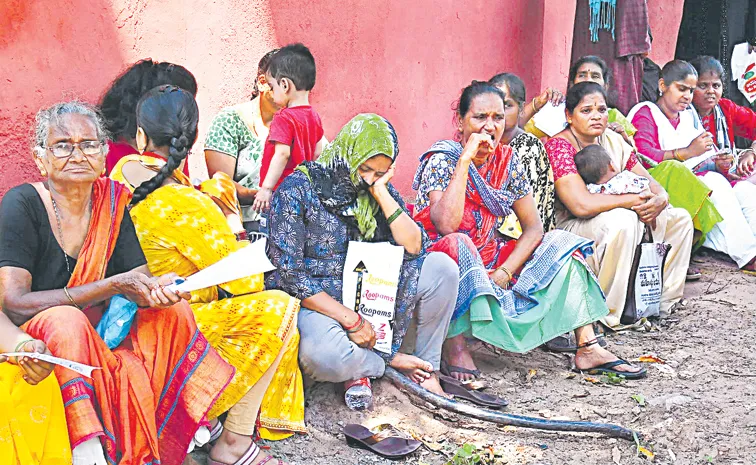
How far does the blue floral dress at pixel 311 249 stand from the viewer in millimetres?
3701

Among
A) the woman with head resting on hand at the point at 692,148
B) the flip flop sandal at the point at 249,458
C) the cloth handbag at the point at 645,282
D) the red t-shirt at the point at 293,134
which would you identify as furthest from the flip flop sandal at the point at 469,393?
the woman with head resting on hand at the point at 692,148

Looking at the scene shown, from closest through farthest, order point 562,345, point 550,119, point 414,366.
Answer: point 414,366
point 562,345
point 550,119

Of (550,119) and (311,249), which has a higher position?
(550,119)

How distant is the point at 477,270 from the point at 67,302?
2094 mm

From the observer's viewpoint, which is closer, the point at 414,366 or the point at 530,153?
the point at 414,366

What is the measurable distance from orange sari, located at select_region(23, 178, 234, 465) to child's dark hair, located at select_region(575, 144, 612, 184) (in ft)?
9.74

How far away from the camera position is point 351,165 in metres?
3.80

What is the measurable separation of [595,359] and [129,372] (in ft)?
8.67

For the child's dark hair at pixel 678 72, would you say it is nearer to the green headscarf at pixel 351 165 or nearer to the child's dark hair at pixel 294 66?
the child's dark hair at pixel 294 66

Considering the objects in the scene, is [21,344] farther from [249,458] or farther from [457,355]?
[457,355]

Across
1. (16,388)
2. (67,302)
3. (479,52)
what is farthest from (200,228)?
(479,52)

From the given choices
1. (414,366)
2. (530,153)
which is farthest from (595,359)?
(530,153)

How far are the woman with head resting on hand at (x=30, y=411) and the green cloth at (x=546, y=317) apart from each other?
7.20 feet

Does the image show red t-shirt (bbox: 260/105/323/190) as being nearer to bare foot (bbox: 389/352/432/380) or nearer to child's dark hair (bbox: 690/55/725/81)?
bare foot (bbox: 389/352/432/380)
